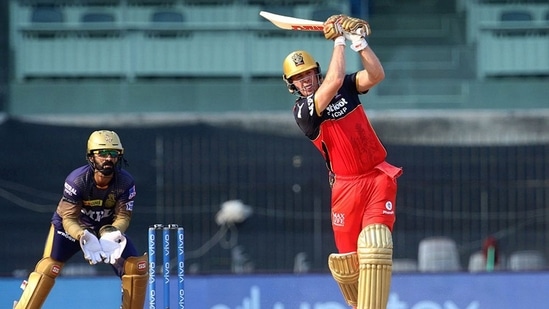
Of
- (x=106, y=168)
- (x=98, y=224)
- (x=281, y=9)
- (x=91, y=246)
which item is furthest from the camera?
(x=281, y=9)

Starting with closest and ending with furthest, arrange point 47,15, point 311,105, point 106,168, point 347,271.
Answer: point 311,105
point 347,271
point 106,168
point 47,15

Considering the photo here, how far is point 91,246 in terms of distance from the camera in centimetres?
787

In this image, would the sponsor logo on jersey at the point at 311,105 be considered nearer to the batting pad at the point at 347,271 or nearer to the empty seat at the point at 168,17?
the batting pad at the point at 347,271

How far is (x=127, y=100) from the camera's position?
46.8 feet

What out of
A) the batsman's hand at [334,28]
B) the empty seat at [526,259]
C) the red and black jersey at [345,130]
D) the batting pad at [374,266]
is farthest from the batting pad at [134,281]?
the empty seat at [526,259]

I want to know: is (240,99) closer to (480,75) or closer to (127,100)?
(127,100)

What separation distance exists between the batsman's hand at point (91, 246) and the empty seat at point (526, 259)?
19.1ft

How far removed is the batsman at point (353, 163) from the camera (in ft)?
23.5

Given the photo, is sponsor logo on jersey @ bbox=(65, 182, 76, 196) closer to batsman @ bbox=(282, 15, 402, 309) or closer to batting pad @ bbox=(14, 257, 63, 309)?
batting pad @ bbox=(14, 257, 63, 309)

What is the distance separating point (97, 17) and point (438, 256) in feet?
16.5

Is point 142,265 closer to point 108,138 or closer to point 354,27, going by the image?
point 108,138

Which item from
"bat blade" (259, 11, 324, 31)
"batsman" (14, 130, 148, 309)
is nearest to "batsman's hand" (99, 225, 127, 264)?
"batsman" (14, 130, 148, 309)

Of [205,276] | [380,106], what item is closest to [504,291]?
[205,276]

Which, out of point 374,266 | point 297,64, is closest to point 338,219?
point 374,266
